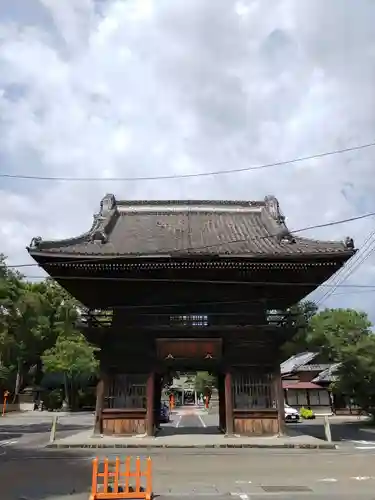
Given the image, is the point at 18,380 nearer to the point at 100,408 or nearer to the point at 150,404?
the point at 100,408

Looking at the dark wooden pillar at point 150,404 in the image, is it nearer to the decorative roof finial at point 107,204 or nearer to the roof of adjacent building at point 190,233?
the roof of adjacent building at point 190,233

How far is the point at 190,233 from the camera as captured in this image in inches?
980

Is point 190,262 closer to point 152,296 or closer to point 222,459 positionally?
point 152,296

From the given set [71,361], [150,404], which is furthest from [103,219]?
[71,361]

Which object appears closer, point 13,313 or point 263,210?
point 263,210

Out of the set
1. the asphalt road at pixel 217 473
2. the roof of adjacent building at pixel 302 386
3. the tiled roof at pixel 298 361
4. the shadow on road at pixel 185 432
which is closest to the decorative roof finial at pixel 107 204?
the shadow on road at pixel 185 432

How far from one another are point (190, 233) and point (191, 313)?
4985 millimetres

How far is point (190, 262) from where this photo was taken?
19812 mm

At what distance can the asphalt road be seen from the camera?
10.1 meters

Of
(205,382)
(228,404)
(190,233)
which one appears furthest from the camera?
(205,382)

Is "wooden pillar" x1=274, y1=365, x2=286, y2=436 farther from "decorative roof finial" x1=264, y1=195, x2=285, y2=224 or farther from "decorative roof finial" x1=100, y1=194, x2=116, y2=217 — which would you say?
"decorative roof finial" x1=100, y1=194, x2=116, y2=217

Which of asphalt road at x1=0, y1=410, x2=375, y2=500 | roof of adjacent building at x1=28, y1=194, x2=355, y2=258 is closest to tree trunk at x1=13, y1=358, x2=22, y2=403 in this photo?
roof of adjacent building at x1=28, y1=194, x2=355, y2=258

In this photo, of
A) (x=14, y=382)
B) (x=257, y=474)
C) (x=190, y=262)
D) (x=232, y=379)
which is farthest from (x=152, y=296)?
(x=14, y=382)

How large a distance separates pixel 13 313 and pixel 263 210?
1769 centimetres
